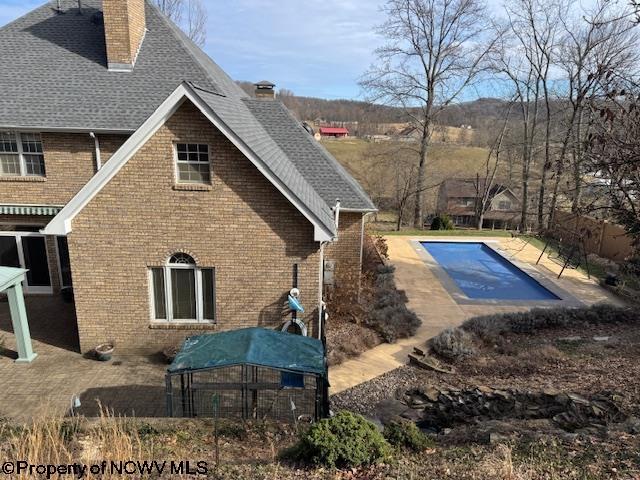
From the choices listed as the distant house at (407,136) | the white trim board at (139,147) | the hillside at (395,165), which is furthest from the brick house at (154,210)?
the distant house at (407,136)

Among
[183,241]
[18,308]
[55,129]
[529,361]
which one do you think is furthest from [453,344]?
[55,129]

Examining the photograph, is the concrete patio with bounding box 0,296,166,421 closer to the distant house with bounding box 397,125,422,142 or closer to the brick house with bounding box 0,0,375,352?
the brick house with bounding box 0,0,375,352

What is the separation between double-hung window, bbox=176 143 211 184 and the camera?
446 inches

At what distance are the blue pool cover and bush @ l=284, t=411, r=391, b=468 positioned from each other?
1599 cm

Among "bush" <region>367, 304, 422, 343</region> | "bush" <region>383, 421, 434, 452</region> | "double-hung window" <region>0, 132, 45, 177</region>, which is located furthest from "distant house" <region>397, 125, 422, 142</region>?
"bush" <region>383, 421, 434, 452</region>

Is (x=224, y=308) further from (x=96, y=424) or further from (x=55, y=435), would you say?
(x=55, y=435)

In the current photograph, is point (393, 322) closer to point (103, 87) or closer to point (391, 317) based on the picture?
point (391, 317)

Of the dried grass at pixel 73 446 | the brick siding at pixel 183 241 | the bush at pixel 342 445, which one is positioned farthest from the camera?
the brick siding at pixel 183 241

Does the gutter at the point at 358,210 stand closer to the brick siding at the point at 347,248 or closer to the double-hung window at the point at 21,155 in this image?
the brick siding at the point at 347,248

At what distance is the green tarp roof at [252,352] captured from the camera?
8992 millimetres

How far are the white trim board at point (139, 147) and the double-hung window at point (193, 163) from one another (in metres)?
0.78

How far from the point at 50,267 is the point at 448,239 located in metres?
25.5

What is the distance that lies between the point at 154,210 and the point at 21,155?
24.2ft

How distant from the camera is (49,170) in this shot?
15.2 m
